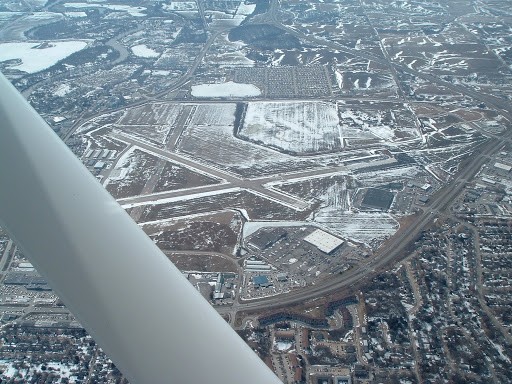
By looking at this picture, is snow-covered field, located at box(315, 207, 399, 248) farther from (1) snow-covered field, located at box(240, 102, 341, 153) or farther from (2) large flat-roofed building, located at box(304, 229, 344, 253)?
(1) snow-covered field, located at box(240, 102, 341, 153)

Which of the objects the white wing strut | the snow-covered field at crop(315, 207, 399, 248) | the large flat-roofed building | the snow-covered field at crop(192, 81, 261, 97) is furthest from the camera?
the snow-covered field at crop(192, 81, 261, 97)

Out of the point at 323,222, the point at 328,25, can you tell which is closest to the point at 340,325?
the point at 323,222

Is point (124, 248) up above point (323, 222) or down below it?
above

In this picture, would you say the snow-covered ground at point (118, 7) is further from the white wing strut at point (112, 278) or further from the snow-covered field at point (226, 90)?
the white wing strut at point (112, 278)

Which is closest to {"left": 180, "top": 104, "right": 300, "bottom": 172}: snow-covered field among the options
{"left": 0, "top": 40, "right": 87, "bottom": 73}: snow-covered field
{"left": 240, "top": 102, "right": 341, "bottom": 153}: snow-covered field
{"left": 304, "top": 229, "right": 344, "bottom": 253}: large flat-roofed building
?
{"left": 240, "top": 102, "right": 341, "bottom": 153}: snow-covered field

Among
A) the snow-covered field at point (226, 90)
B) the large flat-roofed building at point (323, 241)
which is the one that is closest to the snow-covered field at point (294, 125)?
the snow-covered field at point (226, 90)

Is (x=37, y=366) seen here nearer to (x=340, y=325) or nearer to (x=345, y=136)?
(x=340, y=325)

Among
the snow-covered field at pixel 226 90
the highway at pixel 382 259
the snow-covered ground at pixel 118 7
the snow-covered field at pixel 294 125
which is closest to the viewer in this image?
the highway at pixel 382 259
